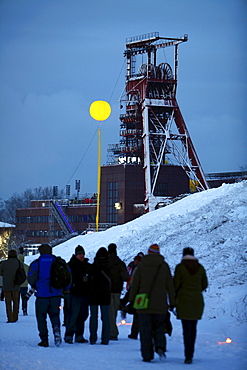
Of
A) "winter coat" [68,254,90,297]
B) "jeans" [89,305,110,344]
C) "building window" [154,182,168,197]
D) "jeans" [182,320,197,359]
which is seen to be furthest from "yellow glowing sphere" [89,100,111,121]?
"building window" [154,182,168,197]

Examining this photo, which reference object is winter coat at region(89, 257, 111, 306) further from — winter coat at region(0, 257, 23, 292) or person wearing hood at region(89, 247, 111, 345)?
winter coat at region(0, 257, 23, 292)

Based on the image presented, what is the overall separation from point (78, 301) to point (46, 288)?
0.99 metres

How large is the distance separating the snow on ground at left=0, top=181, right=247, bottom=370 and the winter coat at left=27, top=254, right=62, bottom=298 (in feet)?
3.25

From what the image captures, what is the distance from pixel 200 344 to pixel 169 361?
7.01 ft

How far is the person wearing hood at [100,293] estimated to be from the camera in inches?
493

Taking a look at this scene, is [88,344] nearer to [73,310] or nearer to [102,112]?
[73,310]

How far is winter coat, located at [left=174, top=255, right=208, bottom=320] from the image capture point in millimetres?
10180

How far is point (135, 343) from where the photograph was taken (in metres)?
12.8

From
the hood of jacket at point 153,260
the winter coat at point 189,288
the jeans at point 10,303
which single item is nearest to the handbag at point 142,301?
the hood of jacket at point 153,260

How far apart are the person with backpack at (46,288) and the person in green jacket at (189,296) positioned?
265 centimetres

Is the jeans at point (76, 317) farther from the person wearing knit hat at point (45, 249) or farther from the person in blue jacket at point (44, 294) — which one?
the person wearing knit hat at point (45, 249)

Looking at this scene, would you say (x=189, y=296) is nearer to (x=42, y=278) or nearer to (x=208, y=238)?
(x=42, y=278)

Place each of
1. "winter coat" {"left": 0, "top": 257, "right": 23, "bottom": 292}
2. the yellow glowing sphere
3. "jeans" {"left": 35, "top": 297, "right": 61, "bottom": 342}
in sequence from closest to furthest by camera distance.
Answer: "jeans" {"left": 35, "top": 297, "right": 61, "bottom": 342} → "winter coat" {"left": 0, "top": 257, "right": 23, "bottom": 292} → the yellow glowing sphere

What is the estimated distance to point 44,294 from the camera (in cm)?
1215
